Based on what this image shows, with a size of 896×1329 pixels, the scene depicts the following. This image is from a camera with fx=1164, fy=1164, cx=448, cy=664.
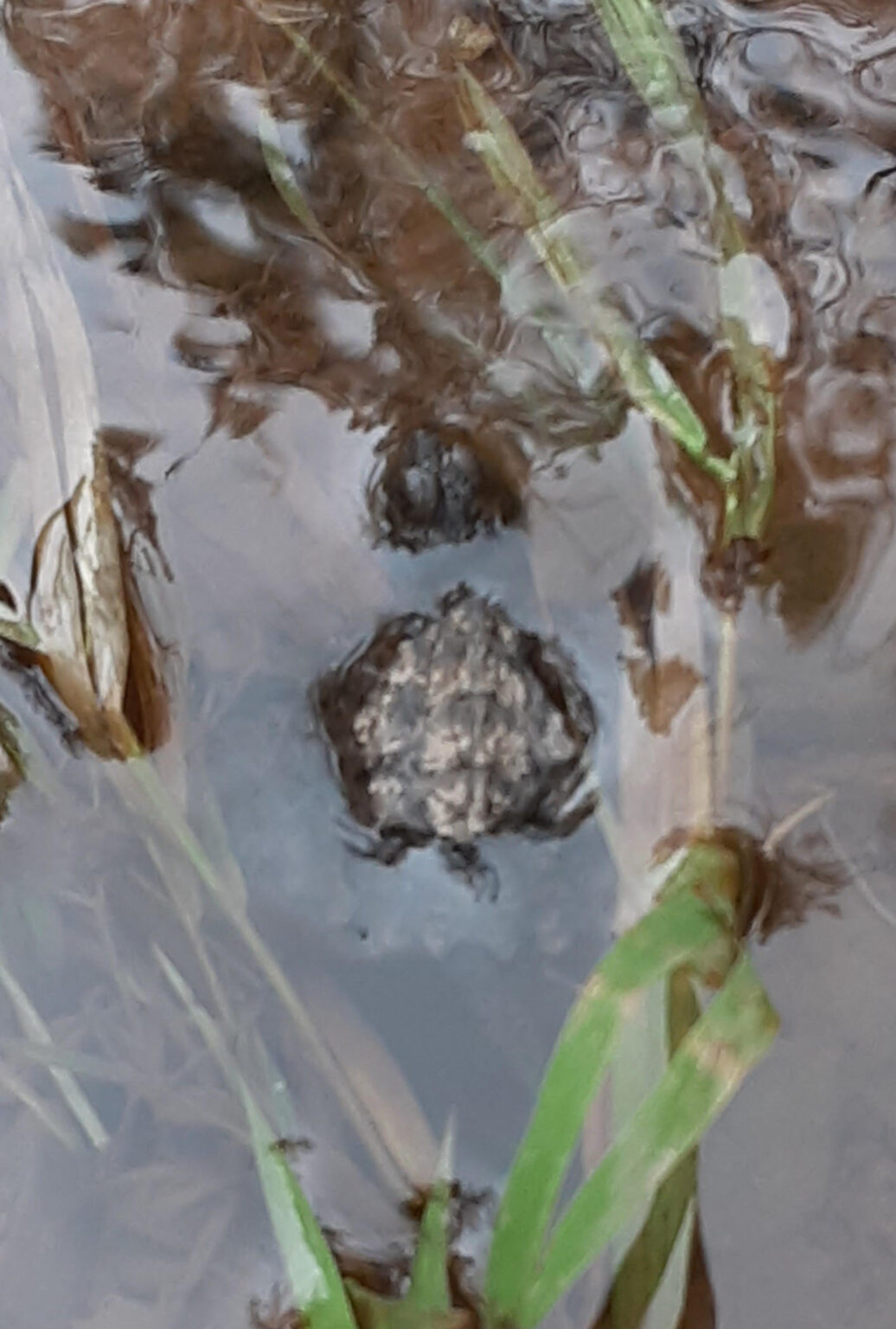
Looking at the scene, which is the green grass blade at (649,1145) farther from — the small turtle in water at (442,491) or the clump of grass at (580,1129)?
the small turtle in water at (442,491)

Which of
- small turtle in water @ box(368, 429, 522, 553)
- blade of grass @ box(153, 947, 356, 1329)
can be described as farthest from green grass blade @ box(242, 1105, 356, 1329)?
small turtle in water @ box(368, 429, 522, 553)

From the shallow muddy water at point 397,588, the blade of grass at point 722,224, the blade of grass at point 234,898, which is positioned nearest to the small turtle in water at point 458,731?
the shallow muddy water at point 397,588

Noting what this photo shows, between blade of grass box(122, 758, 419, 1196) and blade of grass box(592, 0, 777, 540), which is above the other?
blade of grass box(592, 0, 777, 540)

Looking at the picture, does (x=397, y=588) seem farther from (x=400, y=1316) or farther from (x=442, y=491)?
(x=400, y=1316)

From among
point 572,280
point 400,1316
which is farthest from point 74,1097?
point 572,280

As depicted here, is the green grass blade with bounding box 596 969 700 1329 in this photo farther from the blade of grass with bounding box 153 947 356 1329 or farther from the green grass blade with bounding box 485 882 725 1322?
the blade of grass with bounding box 153 947 356 1329

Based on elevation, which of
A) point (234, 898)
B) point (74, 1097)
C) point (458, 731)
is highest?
point (458, 731)
